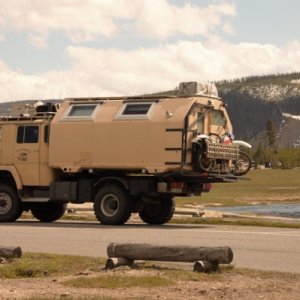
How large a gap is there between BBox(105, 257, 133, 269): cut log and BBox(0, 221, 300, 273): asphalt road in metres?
1.95

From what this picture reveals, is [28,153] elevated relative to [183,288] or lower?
elevated

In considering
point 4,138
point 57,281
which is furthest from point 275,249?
point 4,138

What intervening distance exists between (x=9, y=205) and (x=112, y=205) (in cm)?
332

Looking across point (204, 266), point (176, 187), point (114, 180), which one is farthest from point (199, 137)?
point (204, 266)

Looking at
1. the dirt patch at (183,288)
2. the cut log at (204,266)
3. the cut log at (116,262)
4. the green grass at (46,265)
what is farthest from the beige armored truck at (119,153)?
the dirt patch at (183,288)

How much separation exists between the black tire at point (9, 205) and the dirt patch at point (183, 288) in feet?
40.8

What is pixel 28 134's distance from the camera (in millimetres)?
24766

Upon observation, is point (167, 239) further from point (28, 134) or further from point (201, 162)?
point (28, 134)

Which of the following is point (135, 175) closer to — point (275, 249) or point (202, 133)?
point (202, 133)

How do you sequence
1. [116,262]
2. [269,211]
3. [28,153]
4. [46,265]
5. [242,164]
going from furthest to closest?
[269,211]
[28,153]
[242,164]
[46,265]
[116,262]

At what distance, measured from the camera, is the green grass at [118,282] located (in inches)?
451

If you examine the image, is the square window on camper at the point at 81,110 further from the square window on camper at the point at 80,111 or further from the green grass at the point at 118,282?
the green grass at the point at 118,282

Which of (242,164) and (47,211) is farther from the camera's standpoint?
(47,211)

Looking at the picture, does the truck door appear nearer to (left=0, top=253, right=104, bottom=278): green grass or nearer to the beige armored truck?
the beige armored truck
